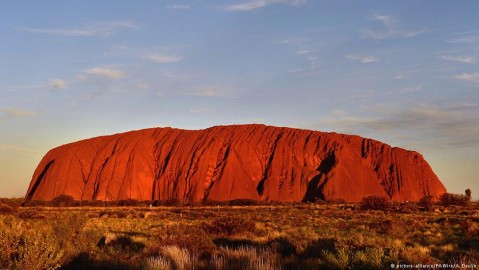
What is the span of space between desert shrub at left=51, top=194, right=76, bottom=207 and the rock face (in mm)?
4688

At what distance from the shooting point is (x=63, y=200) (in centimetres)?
7606

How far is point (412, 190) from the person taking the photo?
85.8 m

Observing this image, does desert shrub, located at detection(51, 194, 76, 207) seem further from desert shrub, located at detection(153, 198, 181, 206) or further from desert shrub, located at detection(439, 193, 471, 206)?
desert shrub, located at detection(439, 193, 471, 206)

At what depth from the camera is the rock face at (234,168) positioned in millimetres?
78875

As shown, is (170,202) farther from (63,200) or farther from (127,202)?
(63,200)

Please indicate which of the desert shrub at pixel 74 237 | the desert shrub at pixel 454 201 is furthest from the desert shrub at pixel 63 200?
the desert shrub at pixel 74 237

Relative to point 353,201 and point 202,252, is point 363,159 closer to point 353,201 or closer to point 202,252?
point 353,201

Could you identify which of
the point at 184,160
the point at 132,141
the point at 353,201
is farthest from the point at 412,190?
the point at 132,141

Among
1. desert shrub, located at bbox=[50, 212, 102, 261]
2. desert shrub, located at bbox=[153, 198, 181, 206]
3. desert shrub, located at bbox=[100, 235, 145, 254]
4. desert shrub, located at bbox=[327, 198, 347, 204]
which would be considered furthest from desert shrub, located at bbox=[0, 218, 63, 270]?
desert shrub, located at bbox=[327, 198, 347, 204]

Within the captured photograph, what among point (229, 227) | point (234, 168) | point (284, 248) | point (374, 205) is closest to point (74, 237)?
point (229, 227)

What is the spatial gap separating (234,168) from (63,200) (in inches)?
1137

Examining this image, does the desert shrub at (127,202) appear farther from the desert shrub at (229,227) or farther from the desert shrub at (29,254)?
the desert shrub at (29,254)

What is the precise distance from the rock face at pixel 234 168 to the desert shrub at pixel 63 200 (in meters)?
4.69

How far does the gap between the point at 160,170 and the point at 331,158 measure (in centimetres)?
3179
